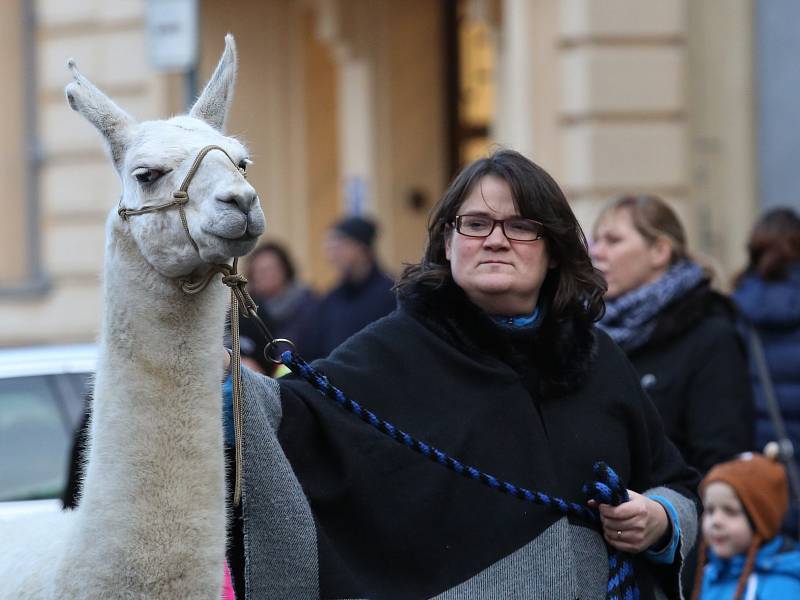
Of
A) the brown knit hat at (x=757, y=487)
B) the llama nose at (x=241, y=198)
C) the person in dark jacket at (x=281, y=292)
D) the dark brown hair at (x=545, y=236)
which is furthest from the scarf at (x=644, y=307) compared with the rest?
the person in dark jacket at (x=281, y=292)

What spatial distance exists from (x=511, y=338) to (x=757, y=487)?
2.02 m

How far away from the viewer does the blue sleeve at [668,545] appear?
11.4ft

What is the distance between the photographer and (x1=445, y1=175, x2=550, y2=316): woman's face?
3422mm

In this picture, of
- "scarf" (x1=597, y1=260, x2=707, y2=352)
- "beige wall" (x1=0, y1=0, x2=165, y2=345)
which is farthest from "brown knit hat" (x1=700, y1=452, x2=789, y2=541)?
"beige wall" (x1=0, y1=0, x2=165, y2=345)

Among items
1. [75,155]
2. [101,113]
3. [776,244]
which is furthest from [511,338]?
[75,155]

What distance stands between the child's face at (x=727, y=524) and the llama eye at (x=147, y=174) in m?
2.96

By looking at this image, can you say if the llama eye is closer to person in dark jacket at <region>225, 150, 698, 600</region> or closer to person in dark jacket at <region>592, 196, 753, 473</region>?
person in dark jacket at <region>225, 150, 698, 600</region>

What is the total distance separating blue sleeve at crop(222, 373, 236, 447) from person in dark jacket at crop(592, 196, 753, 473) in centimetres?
209

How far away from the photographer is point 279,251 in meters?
9.10

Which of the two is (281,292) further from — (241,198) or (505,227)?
(241,198)

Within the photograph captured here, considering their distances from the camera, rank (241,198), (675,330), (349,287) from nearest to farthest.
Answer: (241,198), (675,330), (349,287)

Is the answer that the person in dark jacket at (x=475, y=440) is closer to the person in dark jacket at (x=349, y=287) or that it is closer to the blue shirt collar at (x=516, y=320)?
the blue shirt collar at (x=516, y=320)

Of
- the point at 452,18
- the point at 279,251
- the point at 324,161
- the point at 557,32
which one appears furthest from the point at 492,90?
the point at 279,251

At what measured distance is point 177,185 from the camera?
9.05 ft
